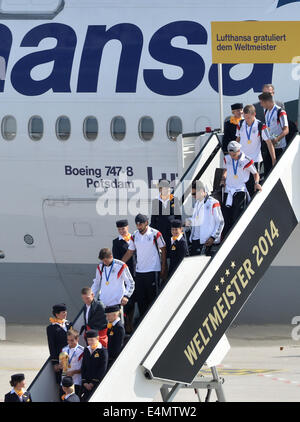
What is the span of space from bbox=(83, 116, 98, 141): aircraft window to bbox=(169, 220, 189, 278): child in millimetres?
8509

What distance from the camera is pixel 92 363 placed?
1588cm

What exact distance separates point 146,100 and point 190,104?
1.08 metres

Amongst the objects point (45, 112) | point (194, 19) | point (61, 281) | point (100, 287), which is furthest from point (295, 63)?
point (100, 287)

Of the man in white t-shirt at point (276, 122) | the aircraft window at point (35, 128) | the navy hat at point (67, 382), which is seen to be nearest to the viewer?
the navy hat at point (67, 382)

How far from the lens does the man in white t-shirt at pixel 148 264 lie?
17.4 metres

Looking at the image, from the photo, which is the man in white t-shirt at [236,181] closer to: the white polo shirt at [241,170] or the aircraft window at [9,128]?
the white polo shirt at [241,170]

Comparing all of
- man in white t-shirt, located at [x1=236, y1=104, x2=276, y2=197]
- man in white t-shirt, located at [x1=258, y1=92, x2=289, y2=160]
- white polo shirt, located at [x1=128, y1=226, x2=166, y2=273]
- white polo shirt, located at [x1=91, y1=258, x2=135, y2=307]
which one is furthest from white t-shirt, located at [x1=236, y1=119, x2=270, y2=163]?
white polo shirt, located at [x1=91, y1=258, x2=135, y2=307]

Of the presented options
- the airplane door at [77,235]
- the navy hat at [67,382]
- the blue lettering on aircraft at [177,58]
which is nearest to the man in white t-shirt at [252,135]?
the navy hat at [67,382]

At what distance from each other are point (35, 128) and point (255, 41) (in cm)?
580

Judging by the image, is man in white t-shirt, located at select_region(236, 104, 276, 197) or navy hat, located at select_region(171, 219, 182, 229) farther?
man in white t-shirt, located at select_region(236, 104, 276, 197)

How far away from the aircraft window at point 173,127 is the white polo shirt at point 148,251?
25.0 ft

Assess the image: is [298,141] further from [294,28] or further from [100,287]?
[294,28]

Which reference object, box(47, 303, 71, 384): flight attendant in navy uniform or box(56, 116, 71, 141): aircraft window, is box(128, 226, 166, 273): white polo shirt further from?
box(56, 116, 71, 141): aircraft window

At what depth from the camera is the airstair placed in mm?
15430
